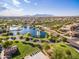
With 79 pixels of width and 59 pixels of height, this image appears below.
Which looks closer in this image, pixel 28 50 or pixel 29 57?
pixel 29 57

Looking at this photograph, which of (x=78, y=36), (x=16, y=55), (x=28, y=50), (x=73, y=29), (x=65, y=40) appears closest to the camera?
(x=16, y=55)

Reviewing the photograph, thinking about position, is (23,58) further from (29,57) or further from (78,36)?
(78,36)

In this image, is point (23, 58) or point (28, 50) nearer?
point (23, 58)

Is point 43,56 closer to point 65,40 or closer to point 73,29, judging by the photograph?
point 65,40

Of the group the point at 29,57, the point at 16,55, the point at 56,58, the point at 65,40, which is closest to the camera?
the point at 56,58

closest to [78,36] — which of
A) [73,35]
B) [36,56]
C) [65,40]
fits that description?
[73,35]

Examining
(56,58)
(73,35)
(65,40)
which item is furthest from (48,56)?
(73,35)

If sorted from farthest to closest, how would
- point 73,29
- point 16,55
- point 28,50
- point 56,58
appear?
point 73,29, point 28,50, point 16,55, point 56,58

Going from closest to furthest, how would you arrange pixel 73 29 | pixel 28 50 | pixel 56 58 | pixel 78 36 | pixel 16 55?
pixel 56 58 < pixel 16 55 < pixel 28 50 < pixel 78 36 < pixel 73 29
